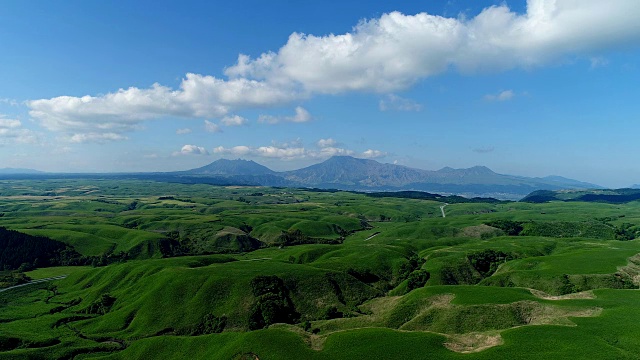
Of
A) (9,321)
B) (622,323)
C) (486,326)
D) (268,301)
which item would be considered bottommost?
(9,321)

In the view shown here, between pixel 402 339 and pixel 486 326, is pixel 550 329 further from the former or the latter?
pixel 402 339

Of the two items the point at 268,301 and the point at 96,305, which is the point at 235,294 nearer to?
the point at 268,301

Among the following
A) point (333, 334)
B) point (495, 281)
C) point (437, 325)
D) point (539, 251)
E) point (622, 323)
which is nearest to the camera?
point (622, 323)

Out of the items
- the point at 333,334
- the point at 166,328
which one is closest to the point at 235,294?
the point at 166,328

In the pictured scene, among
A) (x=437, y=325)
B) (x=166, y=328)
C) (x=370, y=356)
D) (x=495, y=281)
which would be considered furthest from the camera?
(x=495, y=281)

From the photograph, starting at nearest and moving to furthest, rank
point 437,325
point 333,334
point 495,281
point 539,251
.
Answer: point 333,334 → point 437,325 → point 495,281 → point 539,251

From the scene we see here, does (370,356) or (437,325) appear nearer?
(370,356)

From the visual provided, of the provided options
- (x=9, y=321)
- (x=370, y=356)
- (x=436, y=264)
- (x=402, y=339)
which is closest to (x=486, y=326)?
(x=402, y=339)

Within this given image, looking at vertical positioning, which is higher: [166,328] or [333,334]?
[333,334]

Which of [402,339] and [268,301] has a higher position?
[402,339]
